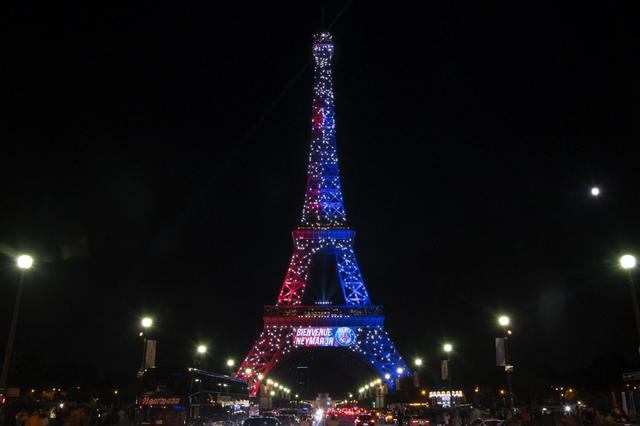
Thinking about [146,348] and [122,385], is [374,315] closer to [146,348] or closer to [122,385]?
[122,385]

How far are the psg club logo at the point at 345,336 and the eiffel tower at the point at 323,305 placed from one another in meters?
0.13

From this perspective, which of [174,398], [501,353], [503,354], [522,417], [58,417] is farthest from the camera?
[501,353]

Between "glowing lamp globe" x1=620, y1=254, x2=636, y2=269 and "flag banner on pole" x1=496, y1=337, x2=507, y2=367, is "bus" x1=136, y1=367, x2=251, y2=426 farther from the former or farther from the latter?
"glowing lamp globe" x1=620, y1=254, x2=636, y2=269

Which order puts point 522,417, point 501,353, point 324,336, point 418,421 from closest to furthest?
1. point 522,417
2. point 501,353
3. point 418,421
4. point 324,336

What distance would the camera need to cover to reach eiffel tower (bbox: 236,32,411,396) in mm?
80938

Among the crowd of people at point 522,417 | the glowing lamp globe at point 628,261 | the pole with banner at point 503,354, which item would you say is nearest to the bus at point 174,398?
the crowd of people at point 522,417

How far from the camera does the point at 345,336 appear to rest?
8269 cm

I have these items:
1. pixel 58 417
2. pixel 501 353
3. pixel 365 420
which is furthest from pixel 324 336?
pixel 58 417

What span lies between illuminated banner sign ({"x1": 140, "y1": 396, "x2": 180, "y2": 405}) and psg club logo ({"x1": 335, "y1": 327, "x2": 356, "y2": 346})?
57.0m

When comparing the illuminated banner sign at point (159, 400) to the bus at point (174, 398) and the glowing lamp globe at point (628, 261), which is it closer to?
the bus at point (174, 398)

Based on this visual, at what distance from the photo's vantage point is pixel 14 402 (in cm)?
3447

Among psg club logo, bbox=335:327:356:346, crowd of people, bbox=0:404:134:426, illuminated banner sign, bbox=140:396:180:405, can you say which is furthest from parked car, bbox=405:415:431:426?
psg club logo, bbox=335:327:356:346

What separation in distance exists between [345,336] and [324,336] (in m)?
2.88

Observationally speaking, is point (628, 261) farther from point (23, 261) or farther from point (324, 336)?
point (324, 336)
